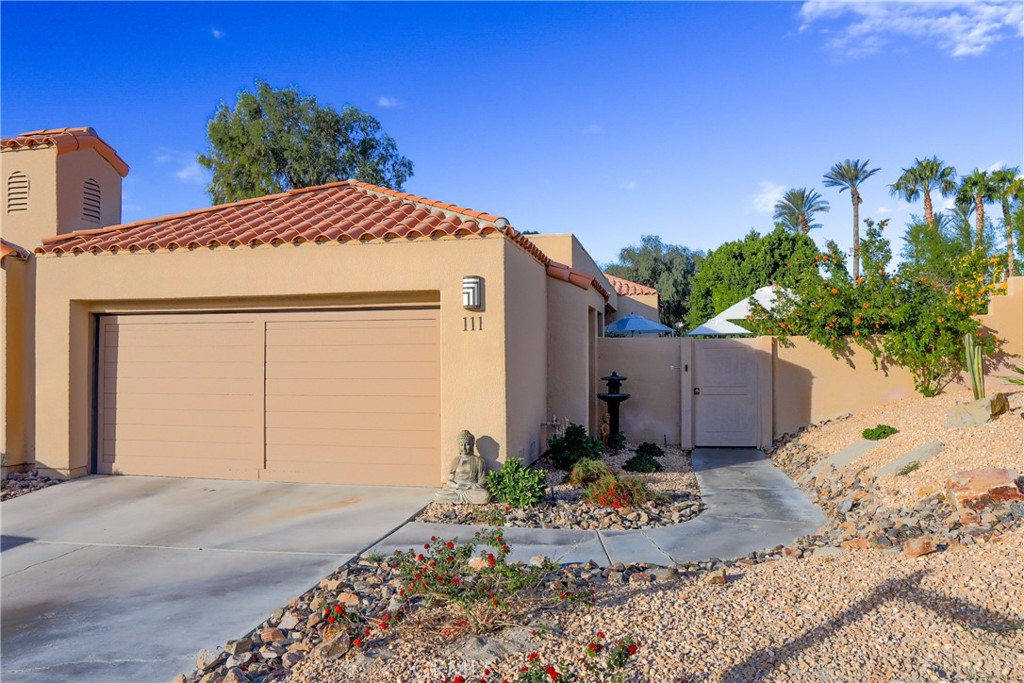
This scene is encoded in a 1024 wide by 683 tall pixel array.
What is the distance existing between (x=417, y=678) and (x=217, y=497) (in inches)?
224

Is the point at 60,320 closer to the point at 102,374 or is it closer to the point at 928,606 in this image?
the point at 102,374

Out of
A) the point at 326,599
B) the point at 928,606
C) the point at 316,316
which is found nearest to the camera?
the point at 928,606

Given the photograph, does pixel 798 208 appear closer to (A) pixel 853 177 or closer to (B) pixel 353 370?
(A) pixel 853 177

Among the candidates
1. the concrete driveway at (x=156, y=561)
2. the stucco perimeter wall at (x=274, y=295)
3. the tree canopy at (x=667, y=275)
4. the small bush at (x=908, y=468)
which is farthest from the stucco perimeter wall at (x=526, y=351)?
the tree canopy at (x=667, y=275)

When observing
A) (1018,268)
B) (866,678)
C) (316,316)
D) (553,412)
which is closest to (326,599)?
(866,678)

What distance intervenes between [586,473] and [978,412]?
549 cm

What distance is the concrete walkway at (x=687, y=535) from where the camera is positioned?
20.1 feet

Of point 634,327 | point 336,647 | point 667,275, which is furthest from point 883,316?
point 667,275

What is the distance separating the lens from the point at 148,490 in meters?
8.82

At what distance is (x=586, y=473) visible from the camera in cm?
858

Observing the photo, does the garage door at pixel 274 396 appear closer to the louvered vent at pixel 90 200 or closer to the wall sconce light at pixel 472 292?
the wall sconce light at pixel 472 292

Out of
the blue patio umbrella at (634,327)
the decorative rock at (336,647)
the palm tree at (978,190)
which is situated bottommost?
the decorative rock at (336,647)

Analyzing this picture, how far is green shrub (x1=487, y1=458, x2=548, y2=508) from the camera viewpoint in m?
7.68

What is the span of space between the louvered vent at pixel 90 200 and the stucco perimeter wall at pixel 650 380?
926 centimetres
